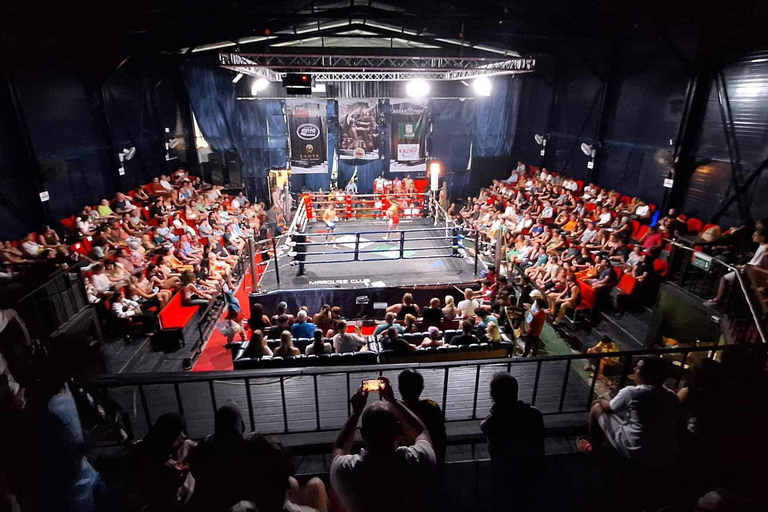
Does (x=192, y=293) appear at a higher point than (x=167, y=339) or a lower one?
higher

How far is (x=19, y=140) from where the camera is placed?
8086 millimetres

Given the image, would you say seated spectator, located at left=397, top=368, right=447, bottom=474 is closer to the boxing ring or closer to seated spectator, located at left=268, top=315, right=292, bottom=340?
seated spectator, located at left=268, top=315, right=292, bottom=340

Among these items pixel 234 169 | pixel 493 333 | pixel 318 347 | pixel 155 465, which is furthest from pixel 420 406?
pixel 234 169

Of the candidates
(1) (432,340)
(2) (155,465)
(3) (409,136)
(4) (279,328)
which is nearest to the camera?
(2) (155,465)

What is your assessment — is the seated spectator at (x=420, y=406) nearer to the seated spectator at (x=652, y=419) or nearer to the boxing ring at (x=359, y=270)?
the seated spectator at (x=652, y=419)

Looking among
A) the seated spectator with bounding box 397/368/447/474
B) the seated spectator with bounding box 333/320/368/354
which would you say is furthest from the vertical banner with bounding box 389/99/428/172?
the seated spectator with bounding box 397/368/447/474

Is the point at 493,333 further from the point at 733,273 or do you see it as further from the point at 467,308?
the point at 733,273

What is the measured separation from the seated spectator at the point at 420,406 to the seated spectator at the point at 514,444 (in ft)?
0.89

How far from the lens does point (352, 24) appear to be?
39.8 ft

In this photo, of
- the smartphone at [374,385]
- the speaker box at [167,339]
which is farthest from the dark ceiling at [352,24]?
the smartphone at [374,385]

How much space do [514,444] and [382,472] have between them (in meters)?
0.80

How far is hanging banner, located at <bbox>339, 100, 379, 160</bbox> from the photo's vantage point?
50.2 ft

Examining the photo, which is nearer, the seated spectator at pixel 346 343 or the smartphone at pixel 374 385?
the smartphone at pixel 374 385

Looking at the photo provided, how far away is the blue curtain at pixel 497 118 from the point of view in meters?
15.8
